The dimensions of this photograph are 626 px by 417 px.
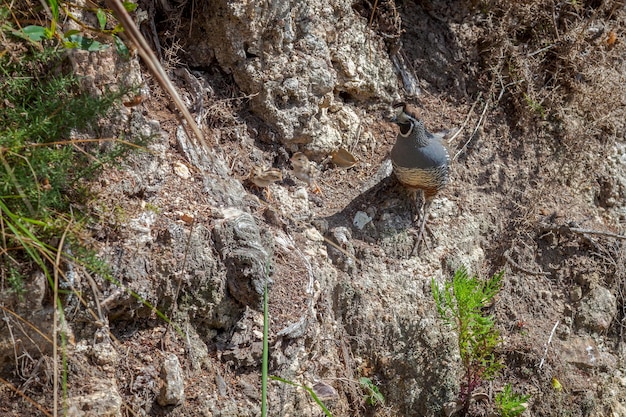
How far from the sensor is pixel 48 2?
8.64 ft

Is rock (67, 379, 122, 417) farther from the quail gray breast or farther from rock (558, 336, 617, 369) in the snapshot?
rock (558, 336, 617, 369)

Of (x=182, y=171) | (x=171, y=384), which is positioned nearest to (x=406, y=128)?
(x=182, y=171)

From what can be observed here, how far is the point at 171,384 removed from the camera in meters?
2.73

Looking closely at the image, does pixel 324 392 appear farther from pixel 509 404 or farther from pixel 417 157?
pixel 417 157

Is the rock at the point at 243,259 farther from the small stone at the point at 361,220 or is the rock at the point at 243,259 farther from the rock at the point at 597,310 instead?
the rock at the point at 597,310

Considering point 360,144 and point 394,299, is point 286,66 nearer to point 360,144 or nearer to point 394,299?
point 360,144

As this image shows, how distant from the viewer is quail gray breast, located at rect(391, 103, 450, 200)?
3830 mm

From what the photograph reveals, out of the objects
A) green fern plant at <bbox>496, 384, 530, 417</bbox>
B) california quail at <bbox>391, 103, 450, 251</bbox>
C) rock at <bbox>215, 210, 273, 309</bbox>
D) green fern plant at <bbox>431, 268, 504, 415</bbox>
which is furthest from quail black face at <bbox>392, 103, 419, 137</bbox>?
green fern plant at <bbox>496, 384, 530, 417</bbox>

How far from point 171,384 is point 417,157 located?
1793 millimetres

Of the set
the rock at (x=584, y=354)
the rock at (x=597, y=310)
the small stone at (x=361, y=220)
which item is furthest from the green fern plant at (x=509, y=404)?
the small stone at (x=361, y=220)

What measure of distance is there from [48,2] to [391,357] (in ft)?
7.39

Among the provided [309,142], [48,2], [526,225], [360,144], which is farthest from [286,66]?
[526,225]

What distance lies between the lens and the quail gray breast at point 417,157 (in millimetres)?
3830

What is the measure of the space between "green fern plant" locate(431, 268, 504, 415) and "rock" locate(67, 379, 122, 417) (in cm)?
159
